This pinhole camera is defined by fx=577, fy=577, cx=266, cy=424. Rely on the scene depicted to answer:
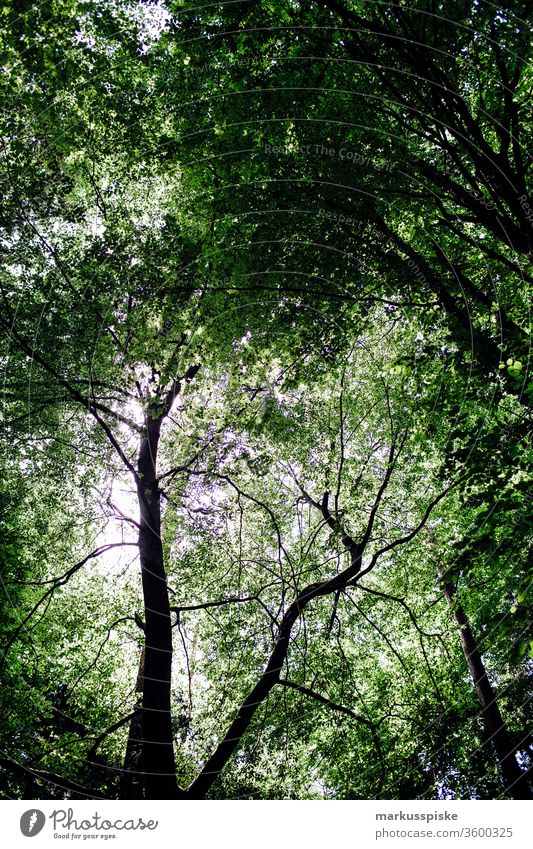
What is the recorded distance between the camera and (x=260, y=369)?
43.2 ft

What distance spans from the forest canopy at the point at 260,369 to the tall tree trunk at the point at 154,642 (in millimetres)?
59

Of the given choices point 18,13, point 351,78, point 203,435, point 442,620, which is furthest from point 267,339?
point 442,620

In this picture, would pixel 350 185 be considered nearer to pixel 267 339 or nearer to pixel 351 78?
pixel 351 78

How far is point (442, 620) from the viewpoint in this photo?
765 inches
